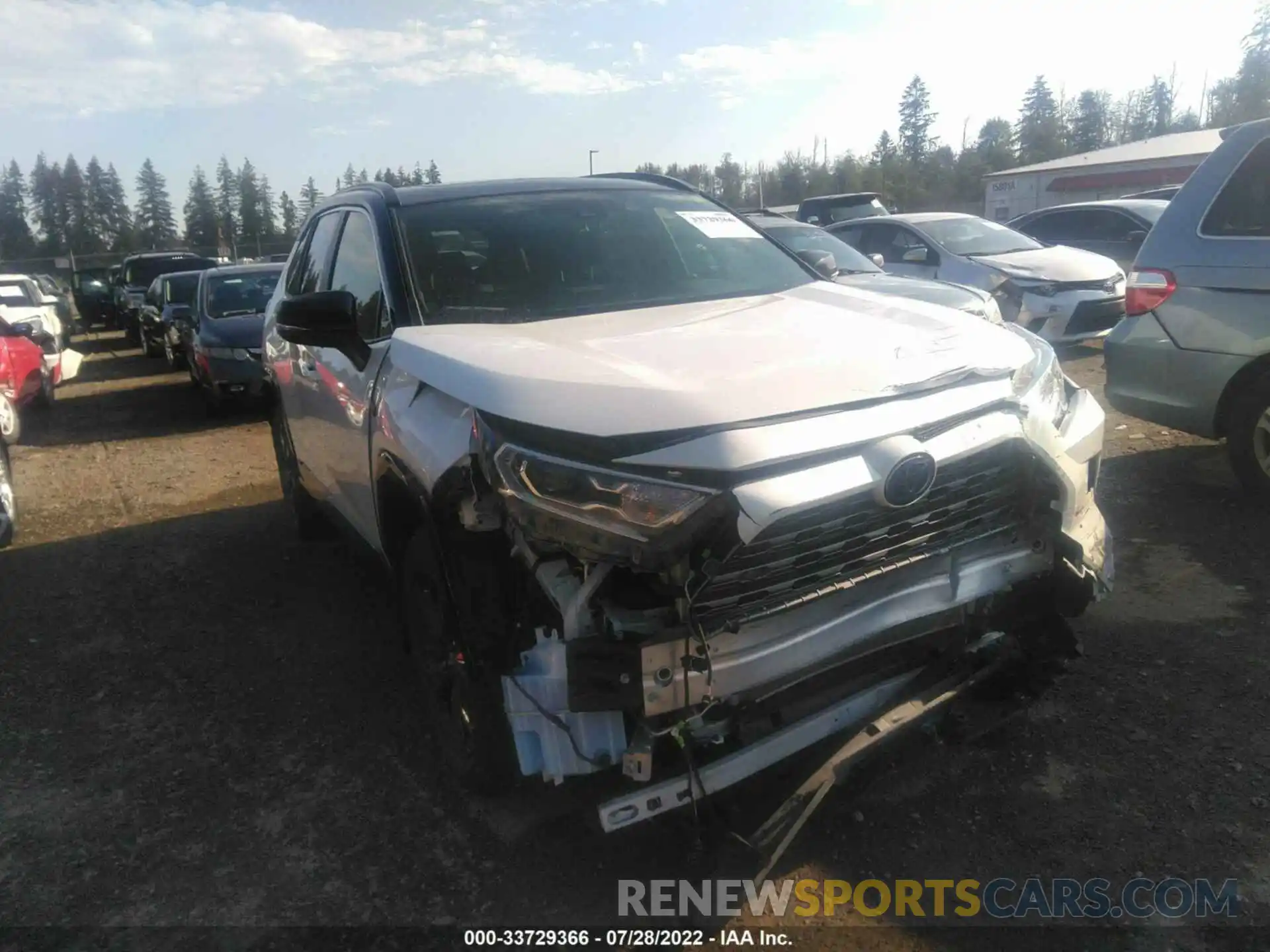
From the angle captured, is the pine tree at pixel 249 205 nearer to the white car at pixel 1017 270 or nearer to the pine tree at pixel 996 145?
the pine tree at pixel 996 145

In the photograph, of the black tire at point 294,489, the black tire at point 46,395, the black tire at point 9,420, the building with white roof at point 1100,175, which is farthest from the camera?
the building with white roof at point 1100,175

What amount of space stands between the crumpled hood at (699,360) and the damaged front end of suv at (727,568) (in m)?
0.04

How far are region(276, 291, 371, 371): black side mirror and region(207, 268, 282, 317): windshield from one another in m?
8.92

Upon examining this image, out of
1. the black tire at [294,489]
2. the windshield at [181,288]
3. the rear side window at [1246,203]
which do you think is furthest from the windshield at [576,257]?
the windshield at [181,288]

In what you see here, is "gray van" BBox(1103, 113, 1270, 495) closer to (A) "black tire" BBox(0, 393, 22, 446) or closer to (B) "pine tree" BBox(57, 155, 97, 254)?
(A) "black tire" BBox(0, 393, 22, 446)

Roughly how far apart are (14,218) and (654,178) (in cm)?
10678

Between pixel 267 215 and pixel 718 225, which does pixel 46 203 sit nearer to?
pixel 267 215

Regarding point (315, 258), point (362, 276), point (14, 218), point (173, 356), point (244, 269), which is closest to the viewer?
point (362, 276)

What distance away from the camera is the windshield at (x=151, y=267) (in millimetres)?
23250

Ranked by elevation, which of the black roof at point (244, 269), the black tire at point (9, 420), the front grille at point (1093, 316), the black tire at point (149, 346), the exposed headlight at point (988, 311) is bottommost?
the black tire at point (149, 346)

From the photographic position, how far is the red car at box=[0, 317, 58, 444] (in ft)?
31.9

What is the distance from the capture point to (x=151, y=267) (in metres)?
23.8

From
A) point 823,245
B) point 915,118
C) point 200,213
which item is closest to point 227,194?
point 200,213

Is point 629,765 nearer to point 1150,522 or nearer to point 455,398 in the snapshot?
point 455,398
